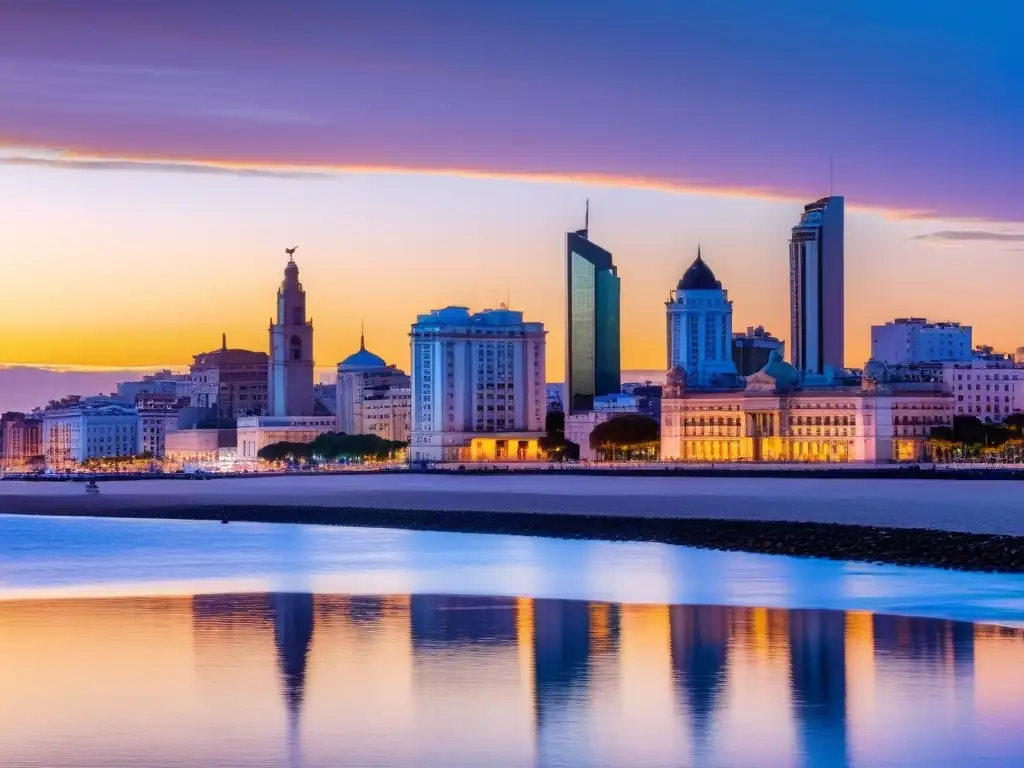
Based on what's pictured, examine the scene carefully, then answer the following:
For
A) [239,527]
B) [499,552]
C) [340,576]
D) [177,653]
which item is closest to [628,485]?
[239,527]

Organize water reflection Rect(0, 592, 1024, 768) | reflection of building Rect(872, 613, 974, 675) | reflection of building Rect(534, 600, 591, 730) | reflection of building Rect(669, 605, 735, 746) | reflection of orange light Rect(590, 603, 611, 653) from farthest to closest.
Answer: reflection of orange light Rect(590, 603, 611, 653) → reflection of building Rect(872, 613, 974, 675) → reflection of building Rect(534, 600, 591, 730) → reflection of building Rect(669, 605, 735, 746) → water reflection Rect(0, 592, 1024, 768)

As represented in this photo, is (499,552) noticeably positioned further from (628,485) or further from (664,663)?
(628,485)

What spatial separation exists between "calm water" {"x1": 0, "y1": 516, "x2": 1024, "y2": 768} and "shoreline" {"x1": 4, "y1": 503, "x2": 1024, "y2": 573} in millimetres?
2711

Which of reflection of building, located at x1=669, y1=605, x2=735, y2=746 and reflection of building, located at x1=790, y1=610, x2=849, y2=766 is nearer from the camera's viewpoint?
reflection of building, located at x1=790, y1=610, x2=849, y2=766

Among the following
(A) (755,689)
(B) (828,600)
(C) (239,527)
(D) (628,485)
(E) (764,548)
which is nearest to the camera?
(A) (755,689)

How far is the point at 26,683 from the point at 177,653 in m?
3.85

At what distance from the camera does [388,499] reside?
12762 centimetres

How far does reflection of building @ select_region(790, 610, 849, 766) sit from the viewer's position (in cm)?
2617

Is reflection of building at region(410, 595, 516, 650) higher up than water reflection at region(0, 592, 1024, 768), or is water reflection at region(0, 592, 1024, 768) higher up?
reflection of building at region(410, 595, 516, 650)

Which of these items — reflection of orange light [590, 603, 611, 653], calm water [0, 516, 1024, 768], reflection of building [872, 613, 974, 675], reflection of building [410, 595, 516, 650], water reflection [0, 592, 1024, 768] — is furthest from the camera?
reflection of building [410, 595, 516, 650]

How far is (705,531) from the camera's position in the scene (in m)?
74.8

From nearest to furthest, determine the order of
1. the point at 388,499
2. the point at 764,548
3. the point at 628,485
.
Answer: the point at 764,548 → the point at 388,499 → the point at 628,485

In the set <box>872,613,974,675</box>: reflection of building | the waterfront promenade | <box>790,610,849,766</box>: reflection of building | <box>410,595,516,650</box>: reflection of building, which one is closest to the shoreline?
the waterfront promenade

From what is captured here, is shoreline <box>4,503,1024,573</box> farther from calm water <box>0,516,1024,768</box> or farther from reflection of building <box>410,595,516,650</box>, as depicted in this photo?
reflection of building <box>410,595,516,650</box>
